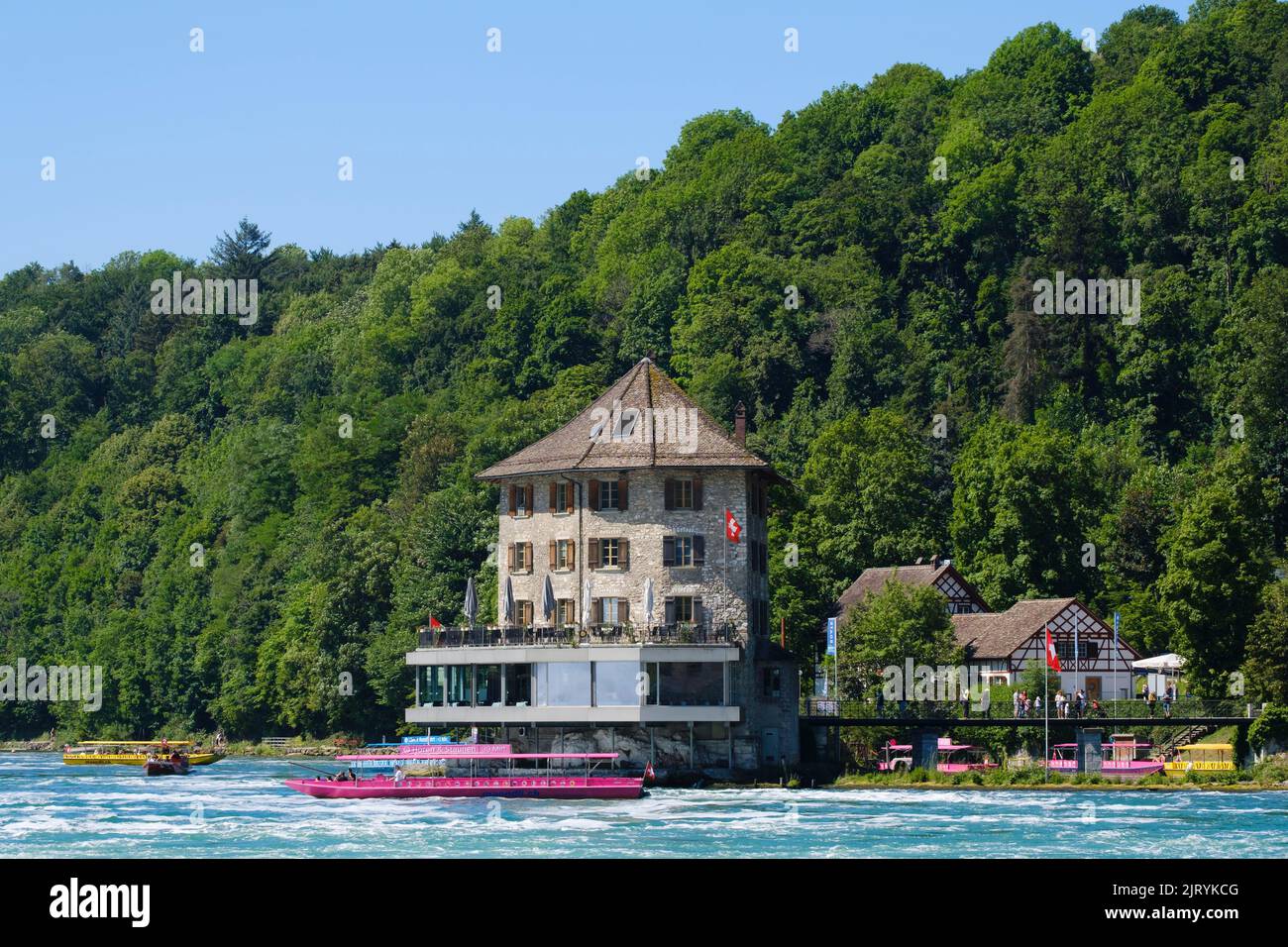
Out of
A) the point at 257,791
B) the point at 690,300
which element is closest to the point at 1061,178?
the point at 690,300

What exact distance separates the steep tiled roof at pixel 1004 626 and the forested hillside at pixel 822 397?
4.51 m

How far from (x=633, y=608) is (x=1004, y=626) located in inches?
986

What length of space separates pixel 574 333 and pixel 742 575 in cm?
7441

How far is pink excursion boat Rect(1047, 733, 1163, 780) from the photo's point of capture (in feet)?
262

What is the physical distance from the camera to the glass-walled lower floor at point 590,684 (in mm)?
79875

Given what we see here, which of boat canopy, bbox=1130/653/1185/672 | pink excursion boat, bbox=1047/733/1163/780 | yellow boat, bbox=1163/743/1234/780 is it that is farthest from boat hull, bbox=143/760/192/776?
yellow boat, bbox=1163/743/1234/780

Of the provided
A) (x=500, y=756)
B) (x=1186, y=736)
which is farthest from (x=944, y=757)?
(x=500, y=756)

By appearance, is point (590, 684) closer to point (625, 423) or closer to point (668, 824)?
point (625, 423)

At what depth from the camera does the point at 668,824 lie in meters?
60.6

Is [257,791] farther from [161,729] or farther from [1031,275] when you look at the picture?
[1031,275]

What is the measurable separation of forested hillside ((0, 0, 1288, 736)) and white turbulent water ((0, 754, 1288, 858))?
2032 cm

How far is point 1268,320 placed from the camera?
122 metres

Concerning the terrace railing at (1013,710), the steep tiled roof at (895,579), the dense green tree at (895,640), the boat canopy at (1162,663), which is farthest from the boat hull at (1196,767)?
the steep tiled roof at (895,579)

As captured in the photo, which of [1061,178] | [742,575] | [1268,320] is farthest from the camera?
[1061,178]
